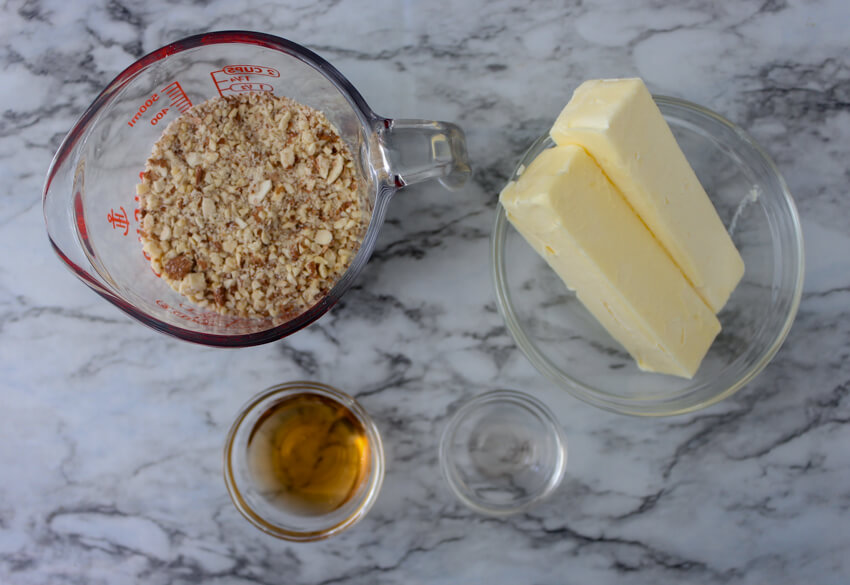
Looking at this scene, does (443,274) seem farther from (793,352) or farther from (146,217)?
(793,352)

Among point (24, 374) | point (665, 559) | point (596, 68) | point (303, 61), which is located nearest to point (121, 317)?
point (24, 374)

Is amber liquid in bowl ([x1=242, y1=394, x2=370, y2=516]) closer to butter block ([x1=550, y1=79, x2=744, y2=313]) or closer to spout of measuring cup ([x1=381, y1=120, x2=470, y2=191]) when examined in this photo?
spout of measuring cup ([x1=381, y1=120, x2=470, y2=191])

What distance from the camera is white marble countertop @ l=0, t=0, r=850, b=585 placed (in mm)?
1123

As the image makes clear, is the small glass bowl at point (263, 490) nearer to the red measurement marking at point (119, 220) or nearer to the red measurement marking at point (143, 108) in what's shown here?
the red measurement marking at point (119, 220)

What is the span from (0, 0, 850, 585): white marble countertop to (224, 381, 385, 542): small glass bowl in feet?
0.16

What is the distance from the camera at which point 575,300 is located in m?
1.12

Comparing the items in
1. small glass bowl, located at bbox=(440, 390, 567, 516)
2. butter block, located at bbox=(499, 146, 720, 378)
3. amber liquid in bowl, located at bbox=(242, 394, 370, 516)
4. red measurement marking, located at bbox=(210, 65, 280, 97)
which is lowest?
small glass bowl, located at bbox=(440, 390, 567, 516)

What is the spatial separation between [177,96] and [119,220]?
23 cm

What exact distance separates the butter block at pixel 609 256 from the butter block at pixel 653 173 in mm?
18

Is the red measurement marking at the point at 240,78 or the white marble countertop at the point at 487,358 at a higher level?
the red measurement marking at the point at 240,78

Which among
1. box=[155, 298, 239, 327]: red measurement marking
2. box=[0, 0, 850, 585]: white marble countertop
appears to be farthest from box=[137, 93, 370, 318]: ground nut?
box=[0, 0, 850, 585]: white marble countertop

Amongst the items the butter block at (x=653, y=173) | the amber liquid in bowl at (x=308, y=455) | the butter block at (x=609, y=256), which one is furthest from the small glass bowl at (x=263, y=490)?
the butter block at (x=653, y=173)

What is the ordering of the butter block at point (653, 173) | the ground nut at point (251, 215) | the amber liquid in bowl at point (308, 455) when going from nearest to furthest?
1. the butter block at point (653, 173)
2. the ground nut at point (251, 215)
3. the amber liquid in bowl at point (308, 455)

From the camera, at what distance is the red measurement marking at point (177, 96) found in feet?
3.42
